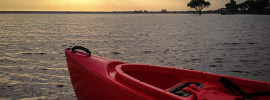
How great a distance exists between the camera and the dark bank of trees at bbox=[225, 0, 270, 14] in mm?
89819

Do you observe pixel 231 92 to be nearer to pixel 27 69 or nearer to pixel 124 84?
pixel 124 84

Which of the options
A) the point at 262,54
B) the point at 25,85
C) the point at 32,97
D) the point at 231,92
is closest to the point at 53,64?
the point at 25,85

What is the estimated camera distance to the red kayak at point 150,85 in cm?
274

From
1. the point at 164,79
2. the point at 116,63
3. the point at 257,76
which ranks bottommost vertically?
the point at 257,76

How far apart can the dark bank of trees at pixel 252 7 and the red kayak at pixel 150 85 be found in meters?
98.1

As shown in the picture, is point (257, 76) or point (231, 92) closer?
point (231, 92)

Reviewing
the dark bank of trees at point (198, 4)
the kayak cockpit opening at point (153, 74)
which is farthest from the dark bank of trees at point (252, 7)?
the kayak cockpit opening at point (153, 74)

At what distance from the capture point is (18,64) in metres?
7.59

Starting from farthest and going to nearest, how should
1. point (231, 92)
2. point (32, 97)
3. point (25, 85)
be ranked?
point (25, 85) → point (32, 97) → point (231, 92)

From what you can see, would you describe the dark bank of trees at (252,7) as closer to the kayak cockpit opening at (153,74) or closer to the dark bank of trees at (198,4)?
the dark bank of trees at (198,4)

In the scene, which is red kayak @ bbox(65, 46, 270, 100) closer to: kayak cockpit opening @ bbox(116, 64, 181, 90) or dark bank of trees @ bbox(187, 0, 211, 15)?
kayak cockpit opening @ bbox(116, 64, 181, 90)

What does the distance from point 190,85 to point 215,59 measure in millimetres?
6021

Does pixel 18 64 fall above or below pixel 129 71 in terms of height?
below

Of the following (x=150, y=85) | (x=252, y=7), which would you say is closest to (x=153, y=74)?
(x=150, y=85)
